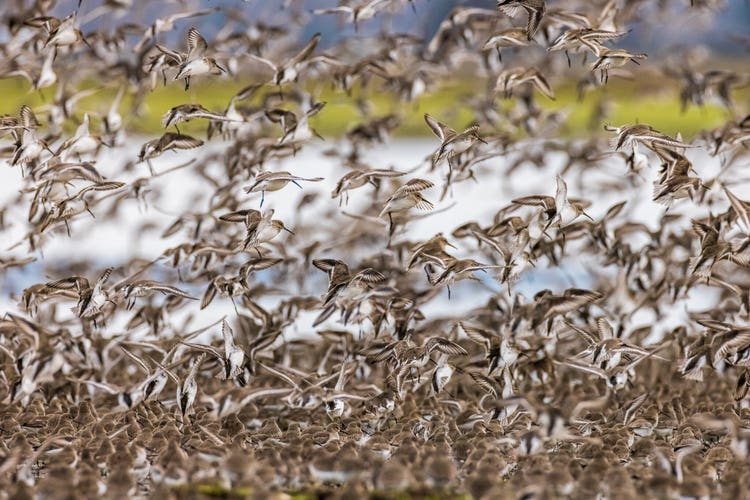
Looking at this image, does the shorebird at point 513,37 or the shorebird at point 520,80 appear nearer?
the shorebird at point 513,37

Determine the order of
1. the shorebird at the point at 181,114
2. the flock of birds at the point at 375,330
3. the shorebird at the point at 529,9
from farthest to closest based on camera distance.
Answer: the shorebird at the point at 181,114 < the shorebird at the point at 529,9 < the flock of birds at the point at 375,330

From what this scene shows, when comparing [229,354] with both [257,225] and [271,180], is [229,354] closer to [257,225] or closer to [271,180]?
[257,225]

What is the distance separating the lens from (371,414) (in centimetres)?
235

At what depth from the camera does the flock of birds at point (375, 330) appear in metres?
1.95

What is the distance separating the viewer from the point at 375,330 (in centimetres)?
242

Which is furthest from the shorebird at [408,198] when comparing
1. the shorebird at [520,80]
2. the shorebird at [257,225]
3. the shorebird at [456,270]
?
the shorebird at [520,80]

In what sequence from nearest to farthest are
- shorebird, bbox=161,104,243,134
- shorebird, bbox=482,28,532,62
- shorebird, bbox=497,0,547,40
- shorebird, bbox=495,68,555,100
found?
1. shorebird, bbox=497,0,547,40
2. shorebird, bbox=161,104,243,134
3. shorebird, bbox=482,28,532,62
4. shorebird, bbox=495,68,555,100

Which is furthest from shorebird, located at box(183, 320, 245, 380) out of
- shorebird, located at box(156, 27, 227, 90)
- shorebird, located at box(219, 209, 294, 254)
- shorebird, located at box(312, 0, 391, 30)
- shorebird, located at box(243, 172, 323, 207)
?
shorebird, located at box(312, 0, 391, 30)

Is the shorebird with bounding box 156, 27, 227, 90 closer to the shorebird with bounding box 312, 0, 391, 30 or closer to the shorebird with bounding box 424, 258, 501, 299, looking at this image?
the shorebird with bounding box 312, 0, 391, 30

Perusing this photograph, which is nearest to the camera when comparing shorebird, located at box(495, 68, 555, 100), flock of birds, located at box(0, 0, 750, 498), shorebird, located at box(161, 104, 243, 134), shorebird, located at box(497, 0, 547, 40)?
flock of birds, located at box(0, 0, 750, 498)

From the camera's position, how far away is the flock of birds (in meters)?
1.95

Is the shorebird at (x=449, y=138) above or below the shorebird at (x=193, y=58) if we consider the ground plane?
below

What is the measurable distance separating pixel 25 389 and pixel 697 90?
2384mm

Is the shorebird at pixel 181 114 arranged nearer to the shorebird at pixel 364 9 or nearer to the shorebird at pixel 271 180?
the shorebird at pixel 271 180
